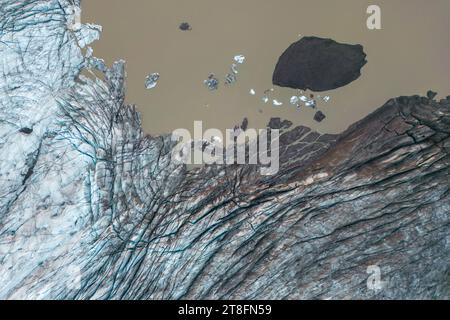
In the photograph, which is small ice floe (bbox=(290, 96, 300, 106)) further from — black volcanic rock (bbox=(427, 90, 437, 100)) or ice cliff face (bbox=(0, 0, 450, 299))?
black volcanic rock (bbox=(427, 90, 437, 100))

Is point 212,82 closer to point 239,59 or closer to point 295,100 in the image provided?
point 239,59

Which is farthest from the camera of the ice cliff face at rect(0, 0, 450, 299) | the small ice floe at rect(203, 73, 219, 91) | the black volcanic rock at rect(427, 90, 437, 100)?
the small ice floe at rect(203, 73, 219, 91)

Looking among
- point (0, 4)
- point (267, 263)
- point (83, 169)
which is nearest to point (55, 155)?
point (83, 169)

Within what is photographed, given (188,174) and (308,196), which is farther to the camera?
(188,174)

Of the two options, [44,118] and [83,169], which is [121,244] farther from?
[44,118]

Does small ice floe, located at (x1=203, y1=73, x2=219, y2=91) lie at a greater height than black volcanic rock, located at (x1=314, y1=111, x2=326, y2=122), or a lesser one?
greater

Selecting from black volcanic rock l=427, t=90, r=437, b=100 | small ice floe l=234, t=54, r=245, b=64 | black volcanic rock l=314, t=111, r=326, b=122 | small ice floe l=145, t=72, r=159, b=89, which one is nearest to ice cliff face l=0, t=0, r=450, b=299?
black volcanic rock l=427, t=90, r=437, b=100

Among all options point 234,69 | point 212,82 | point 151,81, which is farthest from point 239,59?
point 151,81

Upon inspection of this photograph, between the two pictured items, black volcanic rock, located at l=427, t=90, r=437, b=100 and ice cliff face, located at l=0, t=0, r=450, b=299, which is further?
black volcanic rock, located at l=427, t=90, r=437, b=100
